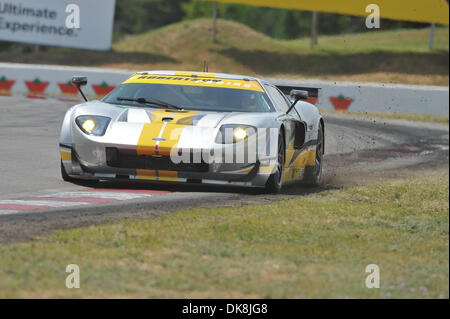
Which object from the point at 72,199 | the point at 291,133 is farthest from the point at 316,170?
the point at 72,199

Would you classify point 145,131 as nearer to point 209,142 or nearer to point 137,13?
point 209,142

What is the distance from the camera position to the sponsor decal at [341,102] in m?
26.3

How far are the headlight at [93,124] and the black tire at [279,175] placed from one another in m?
1.65

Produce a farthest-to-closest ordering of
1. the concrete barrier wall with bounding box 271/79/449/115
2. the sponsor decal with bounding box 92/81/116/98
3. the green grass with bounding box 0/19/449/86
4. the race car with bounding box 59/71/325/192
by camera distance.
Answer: the green grass with bounding box 0/19/449/86 → the sponsor decal with bounding box 92/81/116/98 → the concrete barrier wall with bounding box 271/79/449/115 → the race car with bounding box 59/71/325/192

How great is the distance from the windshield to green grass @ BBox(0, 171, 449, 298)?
1.66m

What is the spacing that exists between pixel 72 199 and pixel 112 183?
110 cm

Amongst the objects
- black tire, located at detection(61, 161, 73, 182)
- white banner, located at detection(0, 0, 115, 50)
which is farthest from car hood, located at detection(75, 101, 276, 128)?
white banner, located at detection(0, 0, 115, 50)

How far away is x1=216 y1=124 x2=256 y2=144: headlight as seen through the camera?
27.7 feet

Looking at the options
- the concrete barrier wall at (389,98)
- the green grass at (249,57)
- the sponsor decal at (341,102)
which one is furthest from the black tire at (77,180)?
the green grass at (249,57)

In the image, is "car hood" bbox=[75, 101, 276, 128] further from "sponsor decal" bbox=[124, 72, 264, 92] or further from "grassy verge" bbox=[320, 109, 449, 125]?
"grassy verge" bbox=[320, 109, 449, 125]

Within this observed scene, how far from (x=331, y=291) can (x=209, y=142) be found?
12.1 feet

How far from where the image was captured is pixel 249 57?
4222cm

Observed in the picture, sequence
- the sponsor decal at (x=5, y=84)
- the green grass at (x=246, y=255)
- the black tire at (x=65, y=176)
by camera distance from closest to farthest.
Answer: the green grass at (x=246, y=255)
the black tire at (x=65, y=176)
the sponsor decal at (x=5, y=84)

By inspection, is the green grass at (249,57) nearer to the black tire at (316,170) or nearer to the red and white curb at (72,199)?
the black tire at (316,170)
